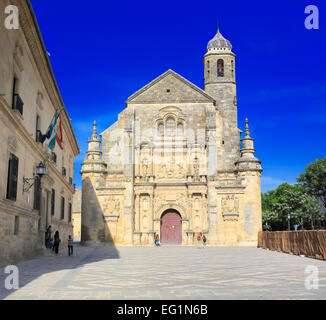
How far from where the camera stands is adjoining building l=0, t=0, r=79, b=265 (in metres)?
14.1

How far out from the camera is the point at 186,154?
37656 millimetres

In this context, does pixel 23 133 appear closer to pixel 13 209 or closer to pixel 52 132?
pixel 13 209

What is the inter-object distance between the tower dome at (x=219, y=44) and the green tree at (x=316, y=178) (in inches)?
707

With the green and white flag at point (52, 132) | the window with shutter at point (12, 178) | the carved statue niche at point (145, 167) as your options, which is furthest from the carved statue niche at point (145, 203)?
the window with shutter at point (12, 178)

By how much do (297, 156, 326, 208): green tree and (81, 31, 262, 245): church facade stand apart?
17.1 m

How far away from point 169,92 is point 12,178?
26075 mm

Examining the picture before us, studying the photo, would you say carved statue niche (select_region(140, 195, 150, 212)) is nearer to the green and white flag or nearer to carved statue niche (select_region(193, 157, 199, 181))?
carved statue niche (select_region(193, 157, 199, 181))

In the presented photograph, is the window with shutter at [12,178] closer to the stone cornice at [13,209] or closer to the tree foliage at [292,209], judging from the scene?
the stone cornice at [13,209]

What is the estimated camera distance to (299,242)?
A: 2362cm

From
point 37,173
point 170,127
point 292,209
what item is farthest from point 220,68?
point 37,173

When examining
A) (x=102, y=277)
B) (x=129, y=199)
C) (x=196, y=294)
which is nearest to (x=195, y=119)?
(x=129, y=199)

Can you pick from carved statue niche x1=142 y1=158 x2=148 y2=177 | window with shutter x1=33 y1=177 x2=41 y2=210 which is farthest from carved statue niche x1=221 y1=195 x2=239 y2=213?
window with shutter x1=33 y1=177 x2=41 y2=210

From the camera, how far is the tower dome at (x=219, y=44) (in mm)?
47406
